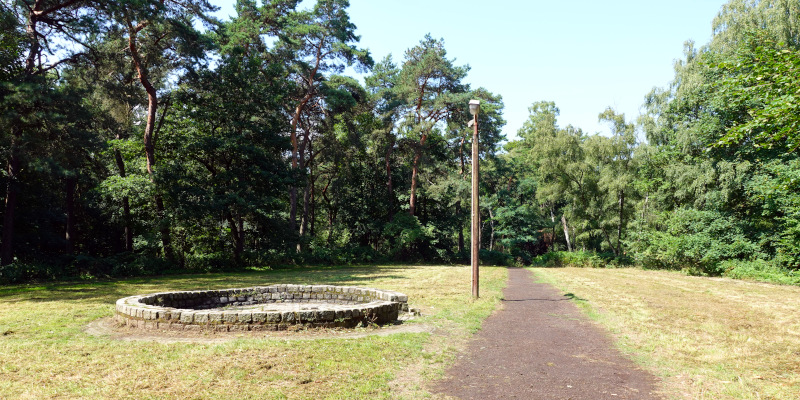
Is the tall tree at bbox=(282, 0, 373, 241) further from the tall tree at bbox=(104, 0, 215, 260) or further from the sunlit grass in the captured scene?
the sunlit grass

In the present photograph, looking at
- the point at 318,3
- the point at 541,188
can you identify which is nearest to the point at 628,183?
the point at 541,188

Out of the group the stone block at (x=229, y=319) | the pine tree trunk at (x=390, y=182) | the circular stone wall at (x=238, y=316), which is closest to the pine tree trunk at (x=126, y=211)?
→ the circular stone wall at (x=238, y=316)

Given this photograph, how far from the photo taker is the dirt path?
4.35 metres

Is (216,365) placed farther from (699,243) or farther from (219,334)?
(699,243)

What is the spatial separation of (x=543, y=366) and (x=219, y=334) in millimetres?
4896

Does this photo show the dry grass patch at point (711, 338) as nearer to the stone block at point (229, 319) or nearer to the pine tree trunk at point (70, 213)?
the stone block at point (229, 319)

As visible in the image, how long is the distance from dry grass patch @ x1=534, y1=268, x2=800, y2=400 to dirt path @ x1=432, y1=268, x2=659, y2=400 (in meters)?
0.36

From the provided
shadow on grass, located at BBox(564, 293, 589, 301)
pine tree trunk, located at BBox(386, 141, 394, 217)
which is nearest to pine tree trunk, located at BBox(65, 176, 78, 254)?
pine tree trunk, located at BBox(386, 141, 394, 217)

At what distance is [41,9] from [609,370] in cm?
2088

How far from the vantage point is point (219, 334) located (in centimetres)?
669

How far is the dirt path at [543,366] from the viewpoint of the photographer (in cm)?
435

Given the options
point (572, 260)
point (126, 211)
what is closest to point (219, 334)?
point (126, 211)

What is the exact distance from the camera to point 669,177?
24.2 meters

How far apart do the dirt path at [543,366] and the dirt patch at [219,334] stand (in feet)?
5.16
